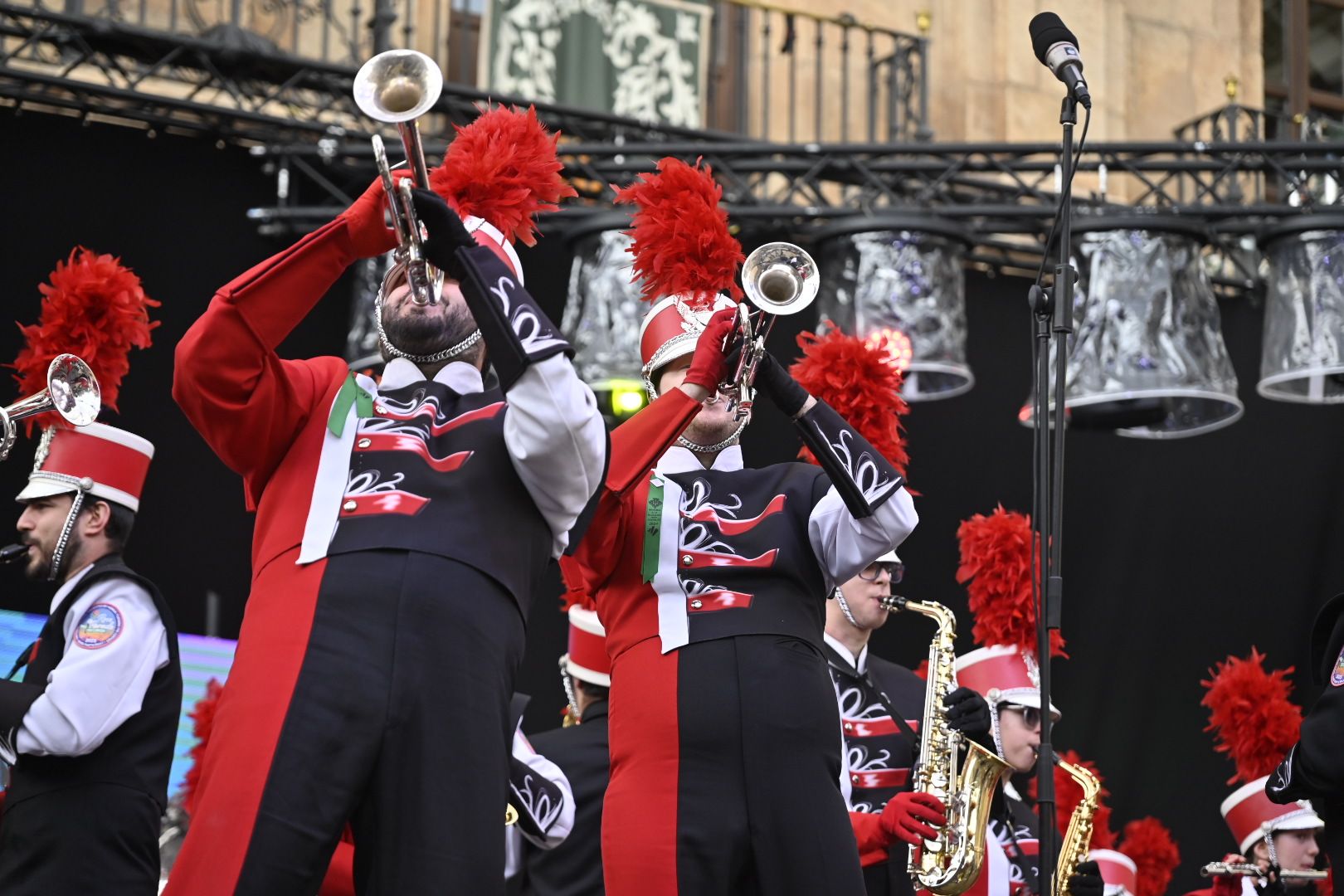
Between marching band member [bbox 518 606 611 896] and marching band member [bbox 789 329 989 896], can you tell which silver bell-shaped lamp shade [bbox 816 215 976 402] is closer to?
marching band member [bbox 789 329 989 896]

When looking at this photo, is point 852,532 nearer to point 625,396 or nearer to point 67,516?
point 67,516

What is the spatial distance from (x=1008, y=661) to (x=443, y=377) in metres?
3.43

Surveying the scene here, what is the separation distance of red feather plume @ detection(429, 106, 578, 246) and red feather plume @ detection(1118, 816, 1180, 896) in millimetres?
5645

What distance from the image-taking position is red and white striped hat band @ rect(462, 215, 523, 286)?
3471mm

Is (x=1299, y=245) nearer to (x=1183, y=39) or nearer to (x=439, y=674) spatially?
(x=1183, y=39)

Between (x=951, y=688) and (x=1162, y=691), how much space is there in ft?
17.6

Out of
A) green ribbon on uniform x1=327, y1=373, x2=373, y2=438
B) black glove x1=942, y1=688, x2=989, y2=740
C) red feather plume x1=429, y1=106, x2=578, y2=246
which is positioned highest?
red feather plume x1=429, y1=106, x2=578, y2=246

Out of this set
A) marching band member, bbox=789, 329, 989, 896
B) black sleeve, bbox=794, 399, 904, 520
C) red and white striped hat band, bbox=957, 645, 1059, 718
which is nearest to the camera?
black sleeve, bbox=794, 399, 904, 520

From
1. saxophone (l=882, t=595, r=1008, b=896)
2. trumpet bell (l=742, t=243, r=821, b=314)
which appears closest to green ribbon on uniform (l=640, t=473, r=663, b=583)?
trumpet bell (l=742, t=243, r=821, b=314)

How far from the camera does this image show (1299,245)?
29.2ft

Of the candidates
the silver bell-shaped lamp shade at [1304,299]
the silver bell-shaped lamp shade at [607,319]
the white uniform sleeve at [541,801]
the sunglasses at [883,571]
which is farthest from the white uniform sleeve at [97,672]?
the silver bell-shaped lamp shade at [1304,299]

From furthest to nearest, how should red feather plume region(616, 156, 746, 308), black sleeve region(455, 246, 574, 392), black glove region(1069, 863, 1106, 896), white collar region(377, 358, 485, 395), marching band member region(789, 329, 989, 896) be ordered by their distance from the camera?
black glove region(1069, 863, 1106, 896) → marching band member region(789, 329, 989, 896) → red feather plume region(616, 156, 746, 308) → white collar region(377, 358, 485, 395) → black sleeve region(455, 246, 574, 392)

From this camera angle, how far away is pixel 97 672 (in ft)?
14.8

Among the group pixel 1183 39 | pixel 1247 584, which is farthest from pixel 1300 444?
pixel 1183 39
